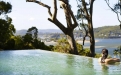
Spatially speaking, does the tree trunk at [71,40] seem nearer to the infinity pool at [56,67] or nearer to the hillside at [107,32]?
the infinity pool at [56,67]

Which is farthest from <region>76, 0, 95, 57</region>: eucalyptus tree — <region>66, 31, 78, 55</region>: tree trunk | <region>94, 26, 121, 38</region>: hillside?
<region>94, 26, 121, 38</region>: hillside

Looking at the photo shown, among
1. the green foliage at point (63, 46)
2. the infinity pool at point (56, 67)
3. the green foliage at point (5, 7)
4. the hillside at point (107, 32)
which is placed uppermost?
the hillside at point (107, 32)

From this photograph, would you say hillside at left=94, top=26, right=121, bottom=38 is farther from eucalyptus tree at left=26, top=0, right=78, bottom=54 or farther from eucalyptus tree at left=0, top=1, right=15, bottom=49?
eucalyptus tree at left=26, top=0, right=78, bottom=54

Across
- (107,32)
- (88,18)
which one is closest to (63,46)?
(88,18)

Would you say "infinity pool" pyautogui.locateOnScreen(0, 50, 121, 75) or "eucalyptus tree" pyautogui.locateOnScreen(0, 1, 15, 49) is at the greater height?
"eucalyptus tree" pyautogui.locateOnScreen(0, 1, 15, 49)

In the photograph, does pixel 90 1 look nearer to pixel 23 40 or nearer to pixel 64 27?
pixel 64 27

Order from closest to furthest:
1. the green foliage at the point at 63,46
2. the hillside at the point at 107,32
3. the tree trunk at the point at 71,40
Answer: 1. the tree trunk at the point at 71,40
2. the green foliage at the point at 63,46
3. the hillside at the point at 107,32

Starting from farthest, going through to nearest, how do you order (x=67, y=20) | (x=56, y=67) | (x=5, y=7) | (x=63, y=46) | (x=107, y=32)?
(x=107, y=32), (x=5, y=7), (x=63, y=46), (x=67, y=20), (x=56, y=67)

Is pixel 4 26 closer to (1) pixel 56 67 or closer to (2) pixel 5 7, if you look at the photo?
(2) pixel 5 7

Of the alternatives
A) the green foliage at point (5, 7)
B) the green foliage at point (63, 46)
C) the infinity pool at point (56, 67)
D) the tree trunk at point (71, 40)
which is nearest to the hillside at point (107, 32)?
the green foliage at point (5, 7)

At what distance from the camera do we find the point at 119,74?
26.6ft

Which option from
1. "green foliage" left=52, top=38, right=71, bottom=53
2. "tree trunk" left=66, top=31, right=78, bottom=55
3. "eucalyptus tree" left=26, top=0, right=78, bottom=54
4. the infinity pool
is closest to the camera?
the infinity pool

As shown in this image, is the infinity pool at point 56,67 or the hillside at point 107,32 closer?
the infinity pool at point 56,67

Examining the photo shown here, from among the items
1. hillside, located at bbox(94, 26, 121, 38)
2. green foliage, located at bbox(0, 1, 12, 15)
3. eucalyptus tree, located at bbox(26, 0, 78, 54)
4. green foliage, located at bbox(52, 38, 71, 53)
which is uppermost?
hillside, located at bbox(94, 26, 121, 38)
